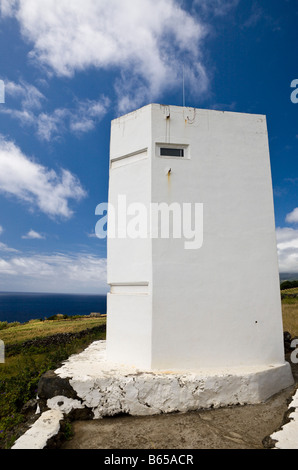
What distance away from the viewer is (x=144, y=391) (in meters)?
5.15

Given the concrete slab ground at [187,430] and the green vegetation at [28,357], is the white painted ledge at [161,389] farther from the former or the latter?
the green vegetation at [28,357]

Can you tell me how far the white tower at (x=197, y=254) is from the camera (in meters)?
5.95

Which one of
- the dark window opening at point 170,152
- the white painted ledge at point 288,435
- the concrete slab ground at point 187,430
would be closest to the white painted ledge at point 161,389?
the concrete slab ground at point 187,430

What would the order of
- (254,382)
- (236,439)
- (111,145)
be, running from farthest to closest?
1. (111,145)
2. (254,382)
3. (236,439)

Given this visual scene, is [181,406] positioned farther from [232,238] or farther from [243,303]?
[232,238]

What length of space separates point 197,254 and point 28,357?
7.05m

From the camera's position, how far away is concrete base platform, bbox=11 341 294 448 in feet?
16.5

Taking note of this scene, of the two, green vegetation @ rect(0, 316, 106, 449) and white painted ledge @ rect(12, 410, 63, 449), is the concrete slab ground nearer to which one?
white painted ledge @ rect(12, 410, 63, 449)

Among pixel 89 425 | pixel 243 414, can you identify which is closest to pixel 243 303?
pixel 243 414

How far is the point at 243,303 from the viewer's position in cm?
624

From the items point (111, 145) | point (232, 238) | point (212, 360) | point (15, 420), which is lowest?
point (15, 420)

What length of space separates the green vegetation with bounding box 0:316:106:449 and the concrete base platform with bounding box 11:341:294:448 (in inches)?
34.6

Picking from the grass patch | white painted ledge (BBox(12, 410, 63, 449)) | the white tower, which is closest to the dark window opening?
the white tower
